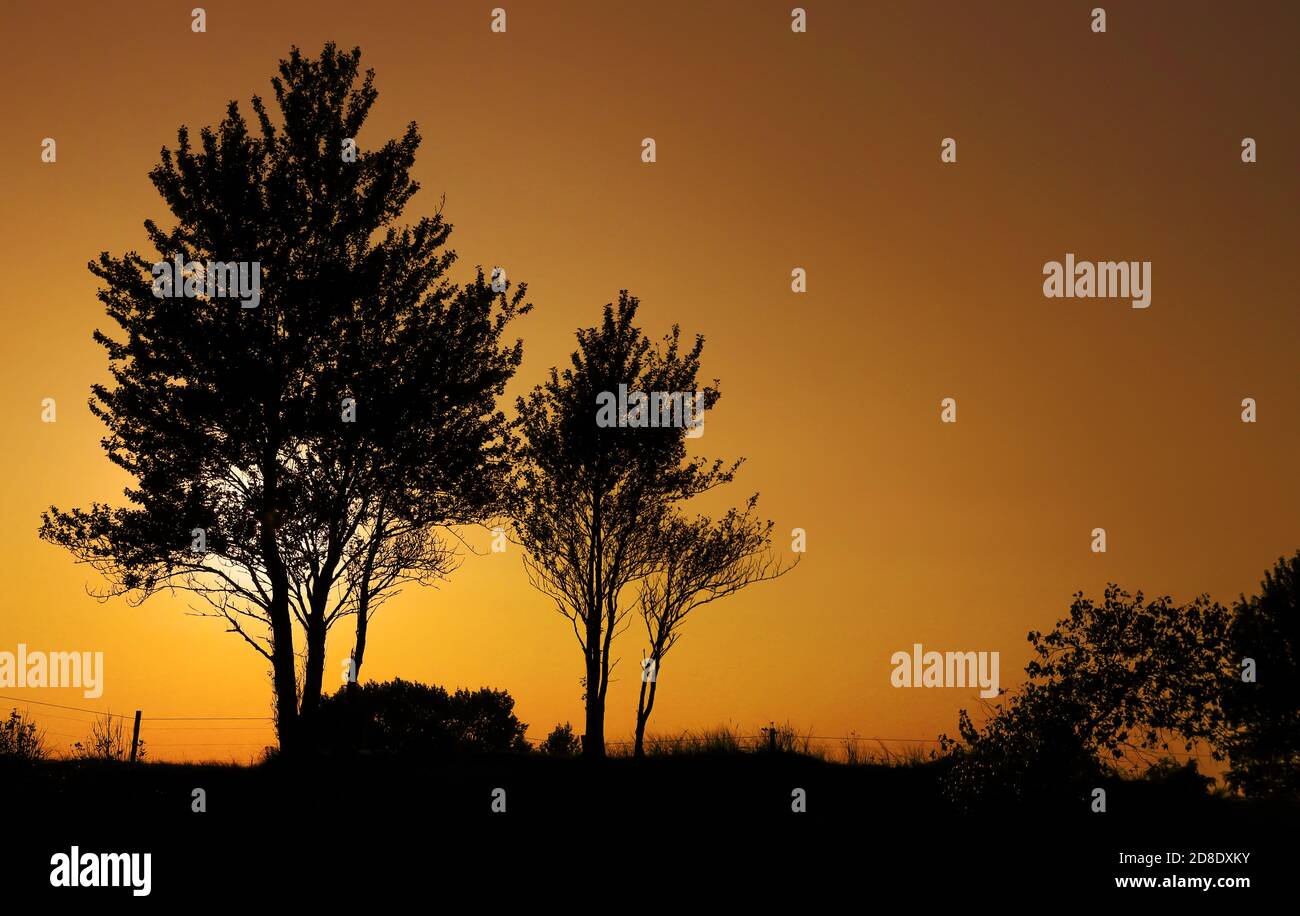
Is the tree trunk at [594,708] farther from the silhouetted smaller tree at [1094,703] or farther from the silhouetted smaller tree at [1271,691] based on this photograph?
the silhouetted smaller tree at [1271,691]

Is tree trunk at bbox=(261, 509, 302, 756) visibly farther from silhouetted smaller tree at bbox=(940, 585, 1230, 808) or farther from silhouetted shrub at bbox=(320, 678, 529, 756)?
silhouetted shrub at bbox=(320, 678, 529, 756)

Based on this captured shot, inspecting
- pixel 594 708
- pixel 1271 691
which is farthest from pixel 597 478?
pixel 1271 691

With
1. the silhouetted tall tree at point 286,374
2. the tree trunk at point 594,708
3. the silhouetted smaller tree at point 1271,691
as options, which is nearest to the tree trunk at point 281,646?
the silhouetted tall tree at point 286,374

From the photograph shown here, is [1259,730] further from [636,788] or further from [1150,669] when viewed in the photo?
[636,788]

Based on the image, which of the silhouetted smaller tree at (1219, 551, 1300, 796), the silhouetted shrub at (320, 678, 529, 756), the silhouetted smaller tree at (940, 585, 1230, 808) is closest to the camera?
the silhouetted smaller tree at (940, 585, 1230, 808)

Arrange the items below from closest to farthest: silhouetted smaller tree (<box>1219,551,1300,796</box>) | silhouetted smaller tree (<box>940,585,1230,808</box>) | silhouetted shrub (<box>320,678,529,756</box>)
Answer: silhouetted smaller tree (<box>940,585,1230,808</box>) → silhouetted smaller tree (<box>1219,551,1300,796</box>) → silhouetted shrub (<box>320,678,529,756</box>)

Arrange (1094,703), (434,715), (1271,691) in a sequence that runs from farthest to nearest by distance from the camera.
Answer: (434,715), (1271,691), (1094,703)

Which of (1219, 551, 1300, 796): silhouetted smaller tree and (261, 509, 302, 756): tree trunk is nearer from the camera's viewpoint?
(261, 509, 302, 756): tree trunk

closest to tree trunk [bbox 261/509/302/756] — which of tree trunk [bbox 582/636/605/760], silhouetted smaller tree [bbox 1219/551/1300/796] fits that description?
tree trunk [bbox 582/636/605/760]

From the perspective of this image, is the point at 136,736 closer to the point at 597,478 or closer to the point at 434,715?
the point at 597,478
